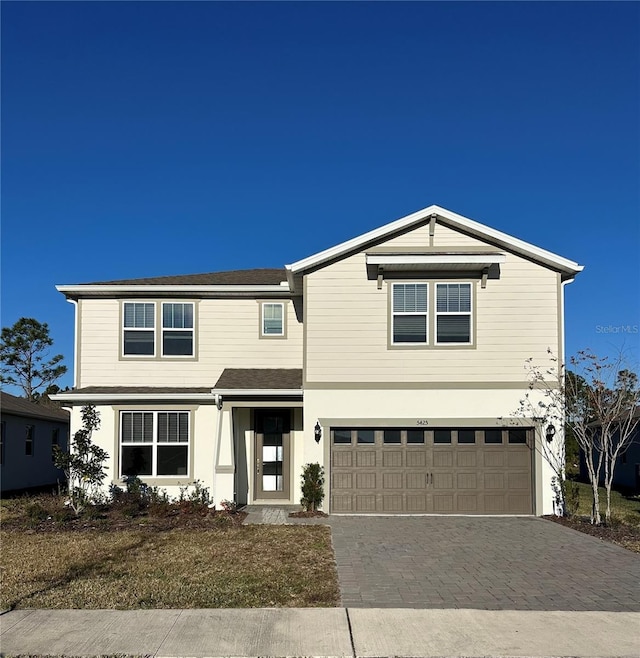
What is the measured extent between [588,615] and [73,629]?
550 cm

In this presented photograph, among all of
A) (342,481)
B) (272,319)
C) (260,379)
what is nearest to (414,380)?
(342,481)

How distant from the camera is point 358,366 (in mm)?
15383

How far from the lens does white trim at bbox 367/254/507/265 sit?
1477 cm

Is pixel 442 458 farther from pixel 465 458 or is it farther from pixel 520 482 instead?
pixel 520 482

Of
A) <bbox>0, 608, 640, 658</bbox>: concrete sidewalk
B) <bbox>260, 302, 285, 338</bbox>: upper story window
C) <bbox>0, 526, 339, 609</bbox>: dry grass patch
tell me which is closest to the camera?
<bbox>0, 608, 640, 658</bbox>: concrete sidewalk

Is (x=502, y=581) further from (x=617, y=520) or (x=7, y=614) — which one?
(x=617, y=520)

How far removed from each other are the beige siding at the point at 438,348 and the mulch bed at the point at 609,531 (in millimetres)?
3203

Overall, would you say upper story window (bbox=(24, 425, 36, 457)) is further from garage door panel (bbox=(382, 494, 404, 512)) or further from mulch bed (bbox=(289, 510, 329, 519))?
garage door panel (bbox=(382, 494, 404, 512))

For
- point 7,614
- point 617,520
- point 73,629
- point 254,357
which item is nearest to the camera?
point 73,629

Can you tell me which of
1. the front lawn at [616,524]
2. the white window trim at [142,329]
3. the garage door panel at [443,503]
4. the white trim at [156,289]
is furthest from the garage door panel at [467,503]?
the white window trim at [142,329]

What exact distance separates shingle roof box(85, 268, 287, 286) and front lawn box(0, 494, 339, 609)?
598 cm

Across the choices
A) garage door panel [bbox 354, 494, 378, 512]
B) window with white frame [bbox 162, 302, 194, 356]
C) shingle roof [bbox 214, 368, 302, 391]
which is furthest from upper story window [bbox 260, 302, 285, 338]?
garage door panel [bbox 354, 494, 378, 512]

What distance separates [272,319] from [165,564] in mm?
8389

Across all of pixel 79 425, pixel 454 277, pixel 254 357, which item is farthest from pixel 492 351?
pixel 79 425
